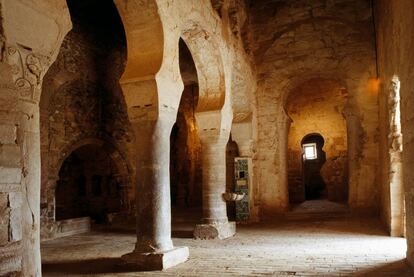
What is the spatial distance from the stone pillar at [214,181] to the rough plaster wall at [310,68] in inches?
133

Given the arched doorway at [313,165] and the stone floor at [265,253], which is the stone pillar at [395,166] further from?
the arched doorway at [313,165]

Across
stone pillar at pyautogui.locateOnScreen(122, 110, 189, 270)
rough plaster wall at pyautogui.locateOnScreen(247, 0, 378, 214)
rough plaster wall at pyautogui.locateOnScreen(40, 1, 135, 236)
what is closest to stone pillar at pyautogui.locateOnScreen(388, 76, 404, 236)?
rough plaster wall at pyautogui.locateOnScreen(247, 0, 378, 214)

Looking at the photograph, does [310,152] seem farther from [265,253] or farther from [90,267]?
[90,267]

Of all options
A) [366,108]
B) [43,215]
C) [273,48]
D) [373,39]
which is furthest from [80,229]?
[373,39]

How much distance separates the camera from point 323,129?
16266mm

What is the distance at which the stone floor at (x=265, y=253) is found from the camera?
17.4ft

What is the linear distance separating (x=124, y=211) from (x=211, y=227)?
184 inches

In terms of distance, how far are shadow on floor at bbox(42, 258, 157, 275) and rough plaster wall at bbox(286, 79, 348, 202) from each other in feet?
37.2

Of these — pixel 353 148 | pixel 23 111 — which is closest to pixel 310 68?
pixel 353 148

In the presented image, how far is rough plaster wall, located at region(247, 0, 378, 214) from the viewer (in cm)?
1133

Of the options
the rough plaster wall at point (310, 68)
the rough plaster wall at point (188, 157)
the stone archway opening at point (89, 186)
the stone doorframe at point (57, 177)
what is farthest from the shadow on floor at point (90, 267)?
the rough plaster wall at point (188, 157)

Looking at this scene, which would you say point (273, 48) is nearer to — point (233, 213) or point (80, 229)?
point (233, 213)

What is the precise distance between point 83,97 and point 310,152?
12438 mm

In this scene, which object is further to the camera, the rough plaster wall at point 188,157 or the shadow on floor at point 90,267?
the rough plaster wall at point 188,157
